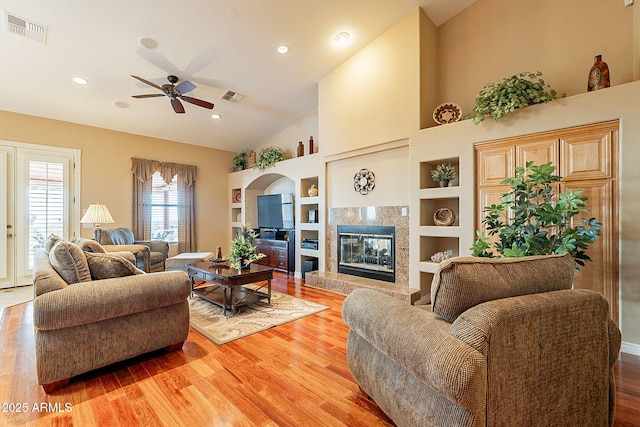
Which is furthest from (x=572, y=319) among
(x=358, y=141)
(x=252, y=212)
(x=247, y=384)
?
(x=252, y=212)

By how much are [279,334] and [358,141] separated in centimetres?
302

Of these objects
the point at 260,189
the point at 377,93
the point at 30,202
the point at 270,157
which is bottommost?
the point at 30,202

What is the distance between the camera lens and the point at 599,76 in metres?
2.67

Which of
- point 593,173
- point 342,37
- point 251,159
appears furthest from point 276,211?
point 593,173

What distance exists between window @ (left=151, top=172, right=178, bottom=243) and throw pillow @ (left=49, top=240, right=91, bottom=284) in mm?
4382

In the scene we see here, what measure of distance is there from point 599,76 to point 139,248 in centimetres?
597

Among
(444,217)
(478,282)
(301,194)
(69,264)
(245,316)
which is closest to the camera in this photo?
(478,282)

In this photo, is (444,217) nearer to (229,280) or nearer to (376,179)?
(376,179)

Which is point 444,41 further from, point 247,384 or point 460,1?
point 247,384

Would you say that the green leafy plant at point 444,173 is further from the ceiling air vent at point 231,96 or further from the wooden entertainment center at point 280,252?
the ceiling air vent at point 231,96

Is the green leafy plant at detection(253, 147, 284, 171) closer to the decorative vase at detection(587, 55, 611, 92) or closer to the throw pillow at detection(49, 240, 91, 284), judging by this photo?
the throw pillow at detection(49, 240, 91, 284)

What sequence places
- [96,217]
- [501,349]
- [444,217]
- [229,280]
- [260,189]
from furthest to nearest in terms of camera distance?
[260,189], [96,217], [444,217], [229,280], [501,349]

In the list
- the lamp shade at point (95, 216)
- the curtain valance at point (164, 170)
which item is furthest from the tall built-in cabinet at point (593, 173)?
the curtain valance at point (164, 170)

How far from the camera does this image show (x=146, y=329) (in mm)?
2225
